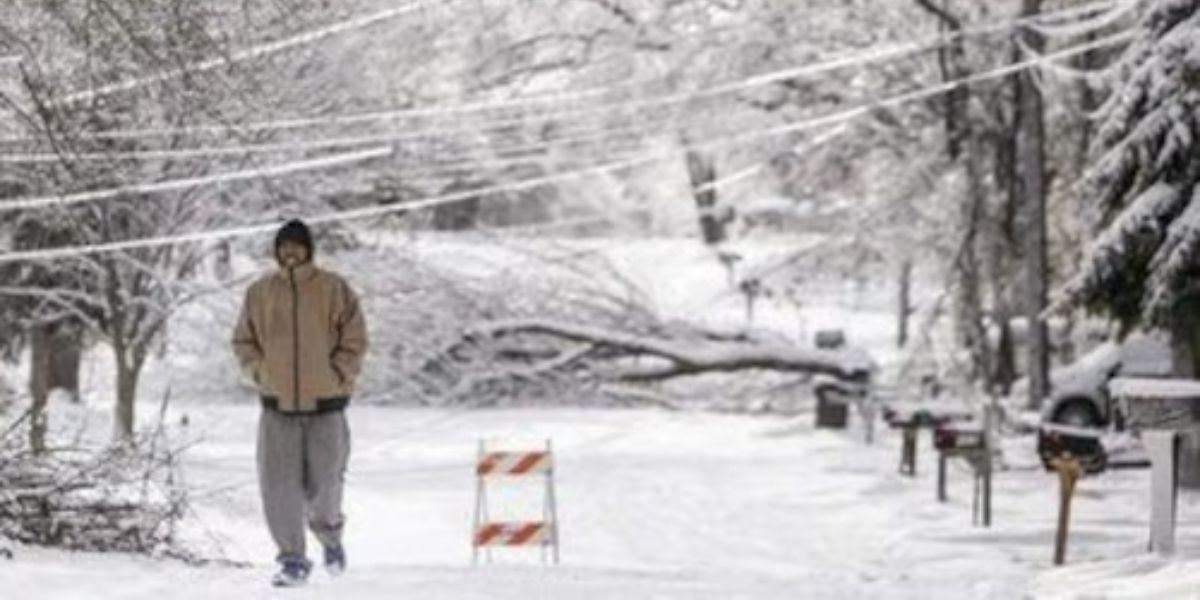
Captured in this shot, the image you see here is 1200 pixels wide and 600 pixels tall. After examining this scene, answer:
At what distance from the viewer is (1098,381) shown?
24.0 metres

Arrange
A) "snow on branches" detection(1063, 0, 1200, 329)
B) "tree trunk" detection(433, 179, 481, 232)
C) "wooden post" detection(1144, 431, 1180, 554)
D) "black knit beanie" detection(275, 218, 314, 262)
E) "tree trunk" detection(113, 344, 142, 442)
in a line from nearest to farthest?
"black knit beanie" detection(275, 218, 314, 262) < "wooden post" detection(1144, 431, 1180, 554) < "snow on branches" detection(1063, 0, 1200, 329) < "tree trunk" detection(113, 344, 142, 442) < "tree trunk" detection(433, 179, 481, 232)

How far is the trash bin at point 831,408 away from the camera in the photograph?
28.6 meters

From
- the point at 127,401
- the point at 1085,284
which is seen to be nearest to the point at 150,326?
the point at 127,401

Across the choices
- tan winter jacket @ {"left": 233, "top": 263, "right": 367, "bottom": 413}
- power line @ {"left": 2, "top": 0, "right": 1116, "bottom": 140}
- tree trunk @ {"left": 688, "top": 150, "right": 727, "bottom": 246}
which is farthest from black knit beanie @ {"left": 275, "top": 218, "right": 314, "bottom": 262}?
tree trunk @ {"left": 688, "top": 150, "right": 727, "bottom": 246}

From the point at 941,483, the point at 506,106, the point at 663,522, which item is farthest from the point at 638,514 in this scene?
the point at 506,106

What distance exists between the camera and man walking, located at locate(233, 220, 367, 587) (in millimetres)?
10430

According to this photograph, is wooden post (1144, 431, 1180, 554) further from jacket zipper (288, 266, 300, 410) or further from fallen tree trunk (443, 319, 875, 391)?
fallen tree trunk (443, 319, 875, 391)

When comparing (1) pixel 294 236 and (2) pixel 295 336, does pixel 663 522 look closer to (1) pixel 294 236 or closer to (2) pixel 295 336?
(2) pixel 295 336

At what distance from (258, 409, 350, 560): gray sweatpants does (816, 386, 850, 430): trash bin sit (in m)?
18.3

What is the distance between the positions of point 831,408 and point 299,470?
61.5 feet

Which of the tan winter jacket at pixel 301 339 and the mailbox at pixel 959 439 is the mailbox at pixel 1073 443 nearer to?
the mailbox at pixel 959 439

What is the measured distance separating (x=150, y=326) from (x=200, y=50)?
12379 millimetres

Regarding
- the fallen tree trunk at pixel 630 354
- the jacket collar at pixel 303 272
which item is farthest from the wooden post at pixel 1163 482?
the fallen tree trunk at pixel 630 354

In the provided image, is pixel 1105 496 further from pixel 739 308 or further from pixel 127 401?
pixel 739 308
